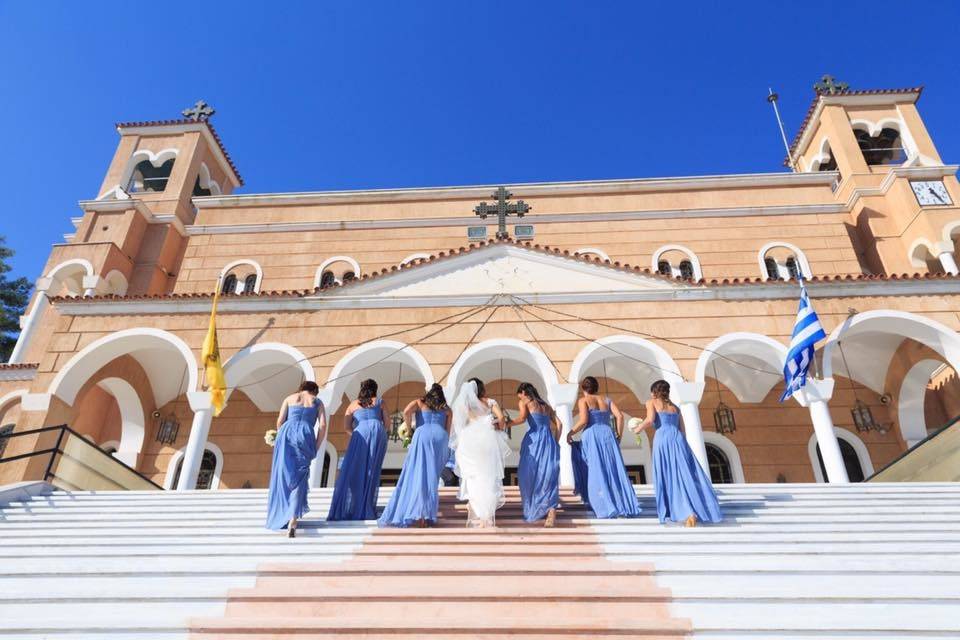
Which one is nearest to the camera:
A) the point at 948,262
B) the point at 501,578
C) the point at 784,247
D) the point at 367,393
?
the point at 501,578

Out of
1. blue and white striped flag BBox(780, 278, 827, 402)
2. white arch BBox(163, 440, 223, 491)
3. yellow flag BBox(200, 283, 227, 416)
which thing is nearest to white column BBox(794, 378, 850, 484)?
blue and white striped flag BBox(780, 278, 827, 402)

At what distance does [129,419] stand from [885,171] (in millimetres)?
22964

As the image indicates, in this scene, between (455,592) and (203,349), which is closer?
(455,592)

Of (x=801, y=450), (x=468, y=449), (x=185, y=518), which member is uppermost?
(x=801, y=450)

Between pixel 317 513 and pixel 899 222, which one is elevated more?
pixel 899 222

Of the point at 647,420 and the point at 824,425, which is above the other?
the point at 824,425

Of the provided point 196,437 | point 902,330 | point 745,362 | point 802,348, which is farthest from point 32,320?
point 902,330

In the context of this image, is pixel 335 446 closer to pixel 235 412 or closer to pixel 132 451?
pixel 235 412

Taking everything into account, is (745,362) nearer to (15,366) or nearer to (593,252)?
(593,252)

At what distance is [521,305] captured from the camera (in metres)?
12.5

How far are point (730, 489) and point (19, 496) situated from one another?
→ 32.2 ft

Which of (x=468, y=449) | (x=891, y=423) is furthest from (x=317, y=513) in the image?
(x=891, y=423)

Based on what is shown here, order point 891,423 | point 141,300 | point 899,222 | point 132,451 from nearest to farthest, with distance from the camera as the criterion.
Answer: point 141,300, point 891,423, point 132,451, point 899,222

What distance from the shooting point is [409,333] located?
40.6 feet
